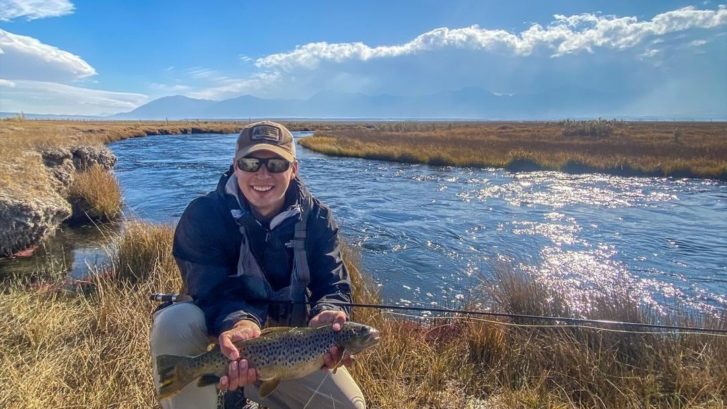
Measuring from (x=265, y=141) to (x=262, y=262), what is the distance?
0.79 meters

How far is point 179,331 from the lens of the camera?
268 cm

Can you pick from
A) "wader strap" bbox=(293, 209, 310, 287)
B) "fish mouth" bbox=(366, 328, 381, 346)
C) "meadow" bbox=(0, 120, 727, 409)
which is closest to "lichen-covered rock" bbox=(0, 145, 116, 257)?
"meadow" bbox=(0, 120, 727, 409)

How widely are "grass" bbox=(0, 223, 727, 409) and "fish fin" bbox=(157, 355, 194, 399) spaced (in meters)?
1.08

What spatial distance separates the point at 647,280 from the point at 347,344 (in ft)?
27.4

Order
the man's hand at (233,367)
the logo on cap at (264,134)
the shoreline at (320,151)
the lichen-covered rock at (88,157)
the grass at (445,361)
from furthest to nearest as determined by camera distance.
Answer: the lichen-covered rock at (88,157) < the shoreline at (320,151) < the grass at (445,361) < the logo on cap at (264,134) < the man's hand at (233,367)

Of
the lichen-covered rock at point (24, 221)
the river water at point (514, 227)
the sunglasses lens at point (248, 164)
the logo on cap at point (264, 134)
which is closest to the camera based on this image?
the sunglasses lens at point (248, 164)

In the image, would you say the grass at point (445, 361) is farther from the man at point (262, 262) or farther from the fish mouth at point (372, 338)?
the fish mouth at point (372, 338)

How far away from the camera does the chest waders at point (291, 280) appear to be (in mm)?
3072

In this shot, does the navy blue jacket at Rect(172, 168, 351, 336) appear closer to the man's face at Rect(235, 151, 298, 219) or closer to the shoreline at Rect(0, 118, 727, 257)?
the man's face at Rect(235, 151, 298, 219)

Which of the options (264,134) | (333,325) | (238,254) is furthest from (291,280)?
(264,134)

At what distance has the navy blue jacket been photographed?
2.90 meters

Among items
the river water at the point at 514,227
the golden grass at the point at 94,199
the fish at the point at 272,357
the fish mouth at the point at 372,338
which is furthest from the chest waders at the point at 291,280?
the golden grass at the point at 94,199

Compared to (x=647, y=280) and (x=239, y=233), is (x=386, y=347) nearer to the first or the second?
(x=239, y=233)

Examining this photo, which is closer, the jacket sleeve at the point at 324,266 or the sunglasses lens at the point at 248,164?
the sunglasses lens at the point at 248,164
